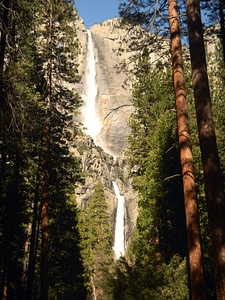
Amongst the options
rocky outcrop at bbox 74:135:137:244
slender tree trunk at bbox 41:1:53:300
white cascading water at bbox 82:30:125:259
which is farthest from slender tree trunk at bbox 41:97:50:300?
white cascading water at bbox 82:30:125:259

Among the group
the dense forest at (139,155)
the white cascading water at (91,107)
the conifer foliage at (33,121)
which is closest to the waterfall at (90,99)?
the white cascading water at (91,107)

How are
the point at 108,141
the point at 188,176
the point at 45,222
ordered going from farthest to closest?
1. the point at 108,141
2. the point at 45,222
3. the point at 188,176

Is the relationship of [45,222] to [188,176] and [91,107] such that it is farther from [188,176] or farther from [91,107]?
[91,107]

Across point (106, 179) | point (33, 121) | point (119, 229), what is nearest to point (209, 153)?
point (33, 121)

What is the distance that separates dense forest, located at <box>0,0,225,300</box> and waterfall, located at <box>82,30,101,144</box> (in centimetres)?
8358

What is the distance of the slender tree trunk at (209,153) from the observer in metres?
4.74

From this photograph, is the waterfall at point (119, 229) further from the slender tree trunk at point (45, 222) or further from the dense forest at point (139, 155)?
the slender tree trunk at point (45, 222)

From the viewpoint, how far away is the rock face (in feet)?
244

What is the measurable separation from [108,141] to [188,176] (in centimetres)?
9888

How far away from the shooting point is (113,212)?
74000mm

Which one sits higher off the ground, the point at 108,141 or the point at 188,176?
the point at 108,141

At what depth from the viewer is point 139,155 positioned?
77.2ft

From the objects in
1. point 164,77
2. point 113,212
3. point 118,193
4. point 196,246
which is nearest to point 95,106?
point 118,193

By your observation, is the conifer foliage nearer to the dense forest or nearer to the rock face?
the dense forest
